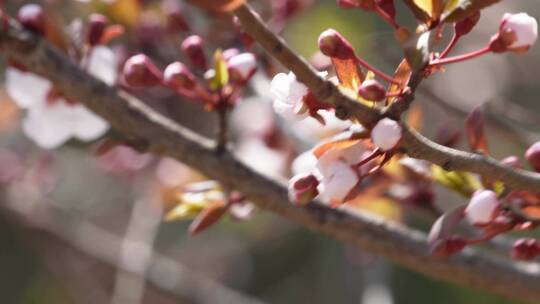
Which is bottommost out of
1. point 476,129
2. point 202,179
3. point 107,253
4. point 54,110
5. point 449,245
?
point 107,253

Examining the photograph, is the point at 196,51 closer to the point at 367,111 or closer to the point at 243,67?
the point at 243,67

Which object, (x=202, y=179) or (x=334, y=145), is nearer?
(x=334, y=145)

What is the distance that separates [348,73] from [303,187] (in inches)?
5.0

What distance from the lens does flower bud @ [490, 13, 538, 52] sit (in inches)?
34.4

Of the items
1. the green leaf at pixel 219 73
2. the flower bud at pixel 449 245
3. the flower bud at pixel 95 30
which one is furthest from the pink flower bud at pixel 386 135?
the flower bud at pixel 95 30

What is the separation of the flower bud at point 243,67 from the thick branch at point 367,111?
29 cm

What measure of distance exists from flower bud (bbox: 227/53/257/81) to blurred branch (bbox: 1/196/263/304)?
3.77ft

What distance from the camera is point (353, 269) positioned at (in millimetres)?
2881

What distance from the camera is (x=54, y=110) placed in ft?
4.59

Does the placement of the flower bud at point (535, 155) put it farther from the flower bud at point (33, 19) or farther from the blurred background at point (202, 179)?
the flower bud at point (33, 19)

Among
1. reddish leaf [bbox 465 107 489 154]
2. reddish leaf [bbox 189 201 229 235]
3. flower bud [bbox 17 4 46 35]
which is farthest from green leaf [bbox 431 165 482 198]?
flower bud [bbox 17 4 46 35]

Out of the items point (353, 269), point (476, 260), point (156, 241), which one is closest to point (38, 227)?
point (353, 269)

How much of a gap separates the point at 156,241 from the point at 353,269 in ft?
3.80

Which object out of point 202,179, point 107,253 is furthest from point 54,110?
point 107,253
